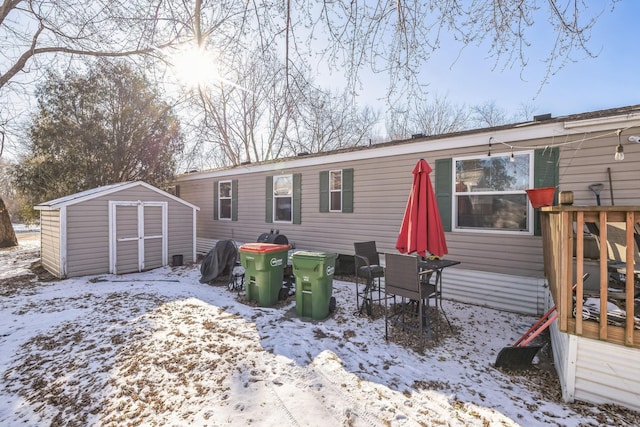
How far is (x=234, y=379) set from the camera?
2729 mm

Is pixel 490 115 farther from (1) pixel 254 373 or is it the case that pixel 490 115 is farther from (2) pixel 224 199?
(1) pixel 254 373

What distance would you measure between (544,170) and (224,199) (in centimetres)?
879

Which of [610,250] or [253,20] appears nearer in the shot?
[253,20]

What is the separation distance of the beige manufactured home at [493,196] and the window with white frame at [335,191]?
0.03 metres

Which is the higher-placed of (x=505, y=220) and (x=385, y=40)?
(x=385, y=40)

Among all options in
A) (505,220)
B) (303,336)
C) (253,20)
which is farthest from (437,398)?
(253,20)

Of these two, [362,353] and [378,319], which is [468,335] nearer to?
[378,319]

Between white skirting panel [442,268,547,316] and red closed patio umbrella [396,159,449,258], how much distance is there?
1759 mm

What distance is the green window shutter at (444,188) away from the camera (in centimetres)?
552

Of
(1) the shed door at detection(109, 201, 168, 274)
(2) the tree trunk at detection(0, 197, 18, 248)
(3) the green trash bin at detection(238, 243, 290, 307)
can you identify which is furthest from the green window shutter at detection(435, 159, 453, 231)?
(2) the tree trunk at detection(0, 197, 18, 248)

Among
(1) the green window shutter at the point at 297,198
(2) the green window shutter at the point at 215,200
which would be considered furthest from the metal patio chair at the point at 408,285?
(2) the green window shutter at the point at 215,200

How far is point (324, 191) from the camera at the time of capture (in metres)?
7.40

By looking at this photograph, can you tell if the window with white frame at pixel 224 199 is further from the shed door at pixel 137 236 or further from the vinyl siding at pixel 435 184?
the shed door at pixel 137 236

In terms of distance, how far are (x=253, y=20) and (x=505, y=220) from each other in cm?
494
